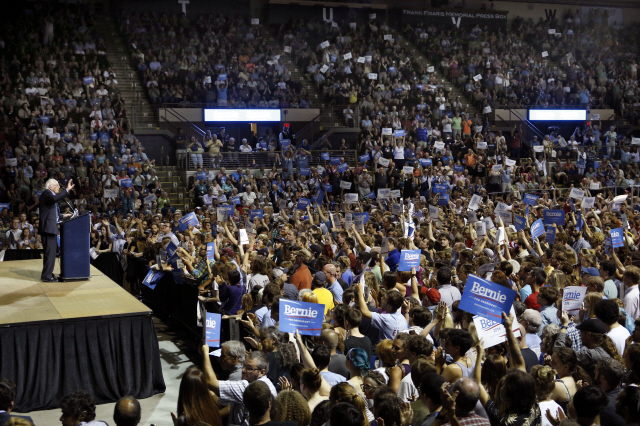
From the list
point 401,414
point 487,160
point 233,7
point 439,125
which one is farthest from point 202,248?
point 233,7

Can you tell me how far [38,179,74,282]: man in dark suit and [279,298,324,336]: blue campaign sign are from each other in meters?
5.07

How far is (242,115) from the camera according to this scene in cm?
2664

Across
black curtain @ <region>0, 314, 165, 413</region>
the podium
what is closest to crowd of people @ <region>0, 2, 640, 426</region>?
black curtain @ <region>0, 314, 165, 413</region>

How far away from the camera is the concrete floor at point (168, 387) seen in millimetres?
7805

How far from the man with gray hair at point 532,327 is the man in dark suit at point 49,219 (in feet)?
21.5

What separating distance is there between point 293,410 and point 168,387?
516cm

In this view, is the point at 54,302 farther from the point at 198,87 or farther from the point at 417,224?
the point at 198,87

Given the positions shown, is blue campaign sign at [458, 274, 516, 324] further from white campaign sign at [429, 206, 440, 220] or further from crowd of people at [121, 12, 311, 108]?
crowd of people at [121, 12, 311, 108]

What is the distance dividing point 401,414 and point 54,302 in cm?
606

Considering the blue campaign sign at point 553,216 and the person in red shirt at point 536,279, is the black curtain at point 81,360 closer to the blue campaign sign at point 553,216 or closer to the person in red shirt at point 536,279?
the person in red shirt at point 536,279

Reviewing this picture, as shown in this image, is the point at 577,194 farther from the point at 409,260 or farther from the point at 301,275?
the point at 301,275

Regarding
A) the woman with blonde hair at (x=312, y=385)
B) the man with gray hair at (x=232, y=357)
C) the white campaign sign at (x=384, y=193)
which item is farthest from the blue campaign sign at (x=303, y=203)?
the woman with blonde hair at (x=312, y=385)

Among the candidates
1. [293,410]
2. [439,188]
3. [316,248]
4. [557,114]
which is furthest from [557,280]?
[557,114]

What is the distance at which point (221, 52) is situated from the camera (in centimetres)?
2916
